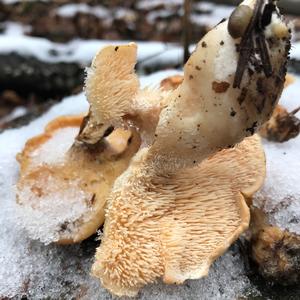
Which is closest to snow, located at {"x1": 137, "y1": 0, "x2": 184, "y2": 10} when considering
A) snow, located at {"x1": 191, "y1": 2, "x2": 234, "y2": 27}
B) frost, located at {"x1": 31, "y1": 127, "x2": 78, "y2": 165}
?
snow, located at {"x1": 191, "y1": 2, "x2": 234, "y2": 27}

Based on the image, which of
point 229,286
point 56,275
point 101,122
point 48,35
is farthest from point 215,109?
point 48,35

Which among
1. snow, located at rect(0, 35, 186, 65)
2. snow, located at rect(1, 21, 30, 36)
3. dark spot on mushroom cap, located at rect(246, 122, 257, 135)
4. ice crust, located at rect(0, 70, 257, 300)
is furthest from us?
snow, located at rect(1, 21, 30, 36)

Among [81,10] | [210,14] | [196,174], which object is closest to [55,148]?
[196,174]

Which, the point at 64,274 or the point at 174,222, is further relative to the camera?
the point at 64,274

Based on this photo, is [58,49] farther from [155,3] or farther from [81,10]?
[155,3]

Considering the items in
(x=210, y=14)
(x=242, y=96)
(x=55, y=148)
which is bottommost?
(x=210, y=14)

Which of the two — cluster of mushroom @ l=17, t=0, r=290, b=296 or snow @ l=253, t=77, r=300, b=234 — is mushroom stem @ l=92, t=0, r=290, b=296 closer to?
cluster of mushroom @ l=17, t=0, r=290, b=296

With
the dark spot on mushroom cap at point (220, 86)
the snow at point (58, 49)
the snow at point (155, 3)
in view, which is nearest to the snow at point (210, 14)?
the snow at point (155, 3)

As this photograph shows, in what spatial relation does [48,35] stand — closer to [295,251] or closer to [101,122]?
[101,122]
